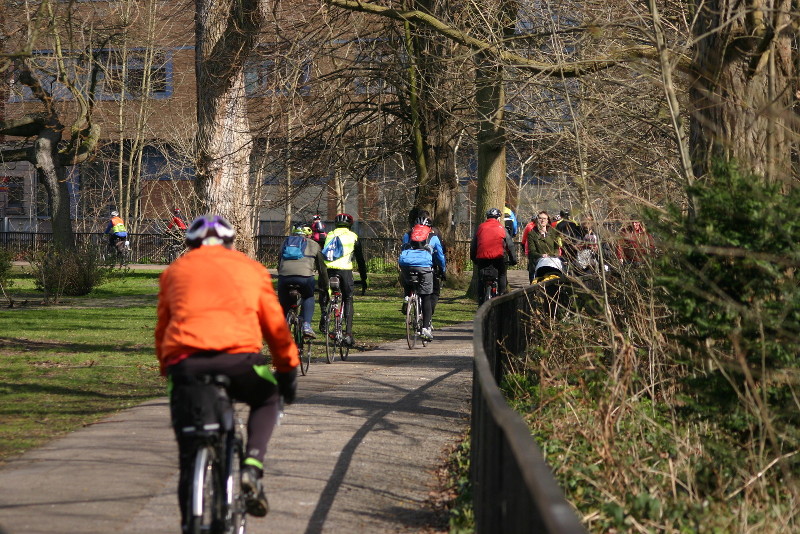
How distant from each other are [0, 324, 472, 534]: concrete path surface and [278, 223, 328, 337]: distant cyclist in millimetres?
1532

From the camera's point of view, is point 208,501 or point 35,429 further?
point 35,429

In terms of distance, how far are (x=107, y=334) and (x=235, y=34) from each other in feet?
24.1

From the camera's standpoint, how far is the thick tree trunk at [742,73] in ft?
29.2

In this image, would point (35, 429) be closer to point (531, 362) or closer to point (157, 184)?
point (531, 362)

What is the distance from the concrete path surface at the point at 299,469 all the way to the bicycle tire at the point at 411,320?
4.38 meters

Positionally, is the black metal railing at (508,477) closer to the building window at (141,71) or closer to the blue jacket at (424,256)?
the blue jacket at (424,256)

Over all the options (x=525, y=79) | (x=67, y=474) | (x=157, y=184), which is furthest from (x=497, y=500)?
(x=157, y=184)

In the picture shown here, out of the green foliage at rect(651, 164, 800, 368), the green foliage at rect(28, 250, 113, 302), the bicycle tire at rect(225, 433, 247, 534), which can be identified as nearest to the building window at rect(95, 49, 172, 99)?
the green foliage at rect(28, 250, 113, 302)

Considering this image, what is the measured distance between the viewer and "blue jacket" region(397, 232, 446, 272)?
17078 millimetres

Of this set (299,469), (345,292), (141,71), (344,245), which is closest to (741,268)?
(299,469)

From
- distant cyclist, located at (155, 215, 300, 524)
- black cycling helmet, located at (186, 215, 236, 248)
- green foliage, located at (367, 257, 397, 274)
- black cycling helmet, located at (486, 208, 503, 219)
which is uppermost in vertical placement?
black cycling helmet, located at (486, 208, 503, 219)

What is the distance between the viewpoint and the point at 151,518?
6.59 m

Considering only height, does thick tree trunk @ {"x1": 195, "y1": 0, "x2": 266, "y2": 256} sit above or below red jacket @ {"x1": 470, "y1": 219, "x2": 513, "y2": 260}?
above

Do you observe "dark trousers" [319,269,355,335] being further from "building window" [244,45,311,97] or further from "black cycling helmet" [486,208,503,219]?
"building window" [244,45,311,97]
